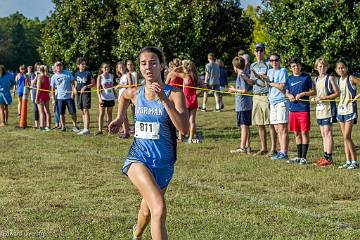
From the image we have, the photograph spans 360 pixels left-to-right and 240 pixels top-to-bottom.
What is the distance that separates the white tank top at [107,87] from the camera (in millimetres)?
18234

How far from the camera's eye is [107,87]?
59.9 ft

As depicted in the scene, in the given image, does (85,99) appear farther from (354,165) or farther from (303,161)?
(354,165)

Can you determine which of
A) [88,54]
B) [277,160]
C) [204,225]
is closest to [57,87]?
[277,160]

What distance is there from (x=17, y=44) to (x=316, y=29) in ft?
308

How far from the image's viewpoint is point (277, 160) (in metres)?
12.9


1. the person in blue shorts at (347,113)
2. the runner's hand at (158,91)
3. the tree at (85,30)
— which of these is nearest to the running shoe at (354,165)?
the person in blue shorts at (347,113)

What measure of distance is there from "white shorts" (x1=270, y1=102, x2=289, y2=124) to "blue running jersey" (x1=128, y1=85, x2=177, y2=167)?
6.96 metres

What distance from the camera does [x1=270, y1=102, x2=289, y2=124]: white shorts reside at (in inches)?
508

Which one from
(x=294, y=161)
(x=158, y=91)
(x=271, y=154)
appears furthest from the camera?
(x=271, y=154)

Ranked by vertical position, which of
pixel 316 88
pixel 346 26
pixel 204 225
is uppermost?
pixel 346 26

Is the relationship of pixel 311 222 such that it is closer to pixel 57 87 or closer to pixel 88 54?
pixel 57 87

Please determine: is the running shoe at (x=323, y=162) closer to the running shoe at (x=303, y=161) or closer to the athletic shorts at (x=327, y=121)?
the running shoe at (x=303, y=161)

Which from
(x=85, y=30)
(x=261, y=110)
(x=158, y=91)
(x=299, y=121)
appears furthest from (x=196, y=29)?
(x=158, y=91)

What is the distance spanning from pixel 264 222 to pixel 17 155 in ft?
25.9
